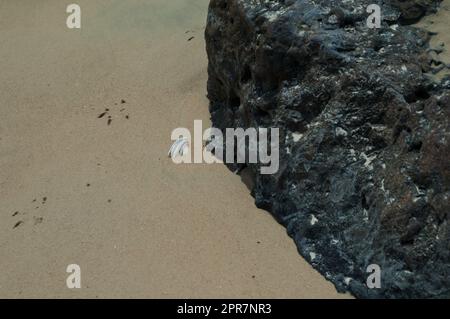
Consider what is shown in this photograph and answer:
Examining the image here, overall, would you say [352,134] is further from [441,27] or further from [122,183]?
[122,183]

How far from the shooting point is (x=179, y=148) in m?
4.34

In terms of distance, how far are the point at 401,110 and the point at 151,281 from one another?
1417mm

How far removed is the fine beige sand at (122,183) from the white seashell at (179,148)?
0.18 feet

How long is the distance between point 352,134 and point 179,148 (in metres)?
1.30

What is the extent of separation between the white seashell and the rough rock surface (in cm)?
48

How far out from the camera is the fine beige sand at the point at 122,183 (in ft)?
11.4

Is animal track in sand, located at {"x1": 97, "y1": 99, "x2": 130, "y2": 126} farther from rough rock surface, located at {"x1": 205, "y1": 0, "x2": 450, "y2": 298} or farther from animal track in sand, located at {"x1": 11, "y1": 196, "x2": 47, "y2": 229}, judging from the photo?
rough rock surface, located at {"x1": 205, "y1": 0, "x2": 450, "y2": 298}

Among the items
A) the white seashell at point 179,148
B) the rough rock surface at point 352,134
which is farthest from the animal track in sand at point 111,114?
the rough rock surface at point 352,134

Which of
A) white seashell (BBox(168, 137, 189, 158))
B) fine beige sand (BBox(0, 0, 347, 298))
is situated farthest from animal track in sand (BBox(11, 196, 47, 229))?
white seashell (BBox(168, 137, 189, 158))

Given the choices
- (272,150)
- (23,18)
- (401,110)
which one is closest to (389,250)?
(401,110)

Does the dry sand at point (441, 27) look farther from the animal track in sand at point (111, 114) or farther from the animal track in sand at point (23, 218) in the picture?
the animal track in sand at point (23, 218)

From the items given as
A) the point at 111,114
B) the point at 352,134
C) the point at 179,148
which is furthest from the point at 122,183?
the point at 352,134

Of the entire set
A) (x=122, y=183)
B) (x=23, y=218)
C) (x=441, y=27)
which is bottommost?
(x=23, y=218)
